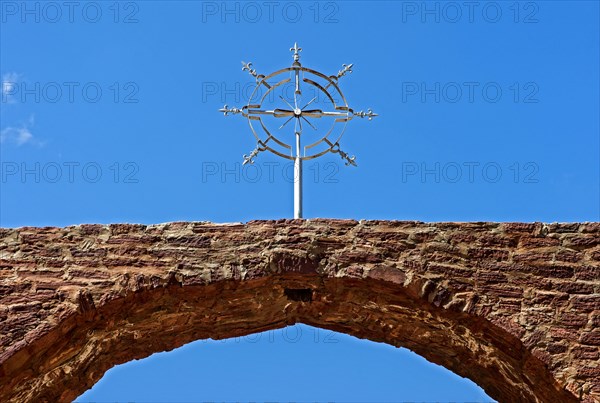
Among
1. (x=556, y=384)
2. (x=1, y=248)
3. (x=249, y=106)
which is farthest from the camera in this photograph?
(x=249, y=106)

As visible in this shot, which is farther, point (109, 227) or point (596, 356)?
point (109, 227)

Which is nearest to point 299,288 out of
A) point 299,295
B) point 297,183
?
point 299,295

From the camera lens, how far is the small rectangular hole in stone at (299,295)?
7820 mm

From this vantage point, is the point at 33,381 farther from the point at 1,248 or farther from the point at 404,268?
the point at 404,268

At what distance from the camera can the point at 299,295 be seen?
25.7ft

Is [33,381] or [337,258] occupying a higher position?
[337,258]

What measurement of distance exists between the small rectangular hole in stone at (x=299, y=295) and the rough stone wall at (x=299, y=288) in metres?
0.01

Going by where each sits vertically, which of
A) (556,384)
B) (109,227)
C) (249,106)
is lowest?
(556,384)

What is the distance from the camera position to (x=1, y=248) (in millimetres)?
7758

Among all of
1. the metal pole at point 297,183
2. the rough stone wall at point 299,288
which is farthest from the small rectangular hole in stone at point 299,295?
the metal pole at point 297,183

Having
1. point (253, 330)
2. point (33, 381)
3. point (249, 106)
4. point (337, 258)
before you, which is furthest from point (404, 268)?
point (33, 381)

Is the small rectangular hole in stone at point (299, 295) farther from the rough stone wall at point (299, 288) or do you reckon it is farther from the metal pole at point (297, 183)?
the metal pole at point (297, 183)

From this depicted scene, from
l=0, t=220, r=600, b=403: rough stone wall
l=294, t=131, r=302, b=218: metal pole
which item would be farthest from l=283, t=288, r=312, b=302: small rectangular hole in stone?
l=294, t=131, r=302, b=218: metal pole

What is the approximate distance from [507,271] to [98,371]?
2.73 m
